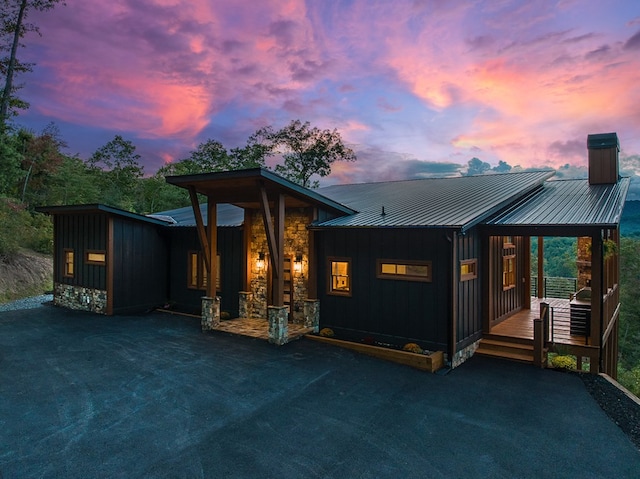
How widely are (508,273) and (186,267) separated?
10295 mm

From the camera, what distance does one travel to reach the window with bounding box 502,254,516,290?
10.0m

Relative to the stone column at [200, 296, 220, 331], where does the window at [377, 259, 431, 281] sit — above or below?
above

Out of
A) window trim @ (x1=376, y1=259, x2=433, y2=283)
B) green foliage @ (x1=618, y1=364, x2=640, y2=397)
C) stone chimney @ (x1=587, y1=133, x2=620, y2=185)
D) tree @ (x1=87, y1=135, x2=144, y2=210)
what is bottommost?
green foliage @ (x1=618, y1=364, x2=640, y2=397)

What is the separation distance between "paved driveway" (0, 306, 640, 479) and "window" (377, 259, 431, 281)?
1.92 m

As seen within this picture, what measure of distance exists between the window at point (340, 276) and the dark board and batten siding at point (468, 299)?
2.59 metres

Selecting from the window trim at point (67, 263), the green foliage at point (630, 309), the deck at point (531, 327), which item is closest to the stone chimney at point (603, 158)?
the deck at point (531, 327)

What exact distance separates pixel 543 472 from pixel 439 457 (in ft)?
3.54

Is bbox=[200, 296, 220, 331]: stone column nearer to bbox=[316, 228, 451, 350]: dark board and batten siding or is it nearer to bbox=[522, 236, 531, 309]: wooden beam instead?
bbox=[316, 228, 451, 350]: dark board and batten siding

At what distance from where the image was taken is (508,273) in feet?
34.0

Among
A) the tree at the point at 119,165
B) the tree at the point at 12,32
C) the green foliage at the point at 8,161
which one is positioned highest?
the tree at the point at 12,32

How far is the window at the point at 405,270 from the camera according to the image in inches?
313

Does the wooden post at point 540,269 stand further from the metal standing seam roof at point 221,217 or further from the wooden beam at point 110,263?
the wooden beam at point 110,263

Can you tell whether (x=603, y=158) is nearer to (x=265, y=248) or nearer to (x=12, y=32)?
(x=265, y=248)

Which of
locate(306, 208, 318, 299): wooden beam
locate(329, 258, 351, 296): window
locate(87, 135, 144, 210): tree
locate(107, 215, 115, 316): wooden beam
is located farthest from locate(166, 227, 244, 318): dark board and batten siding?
locate(87, 135, 144, 210): tree
